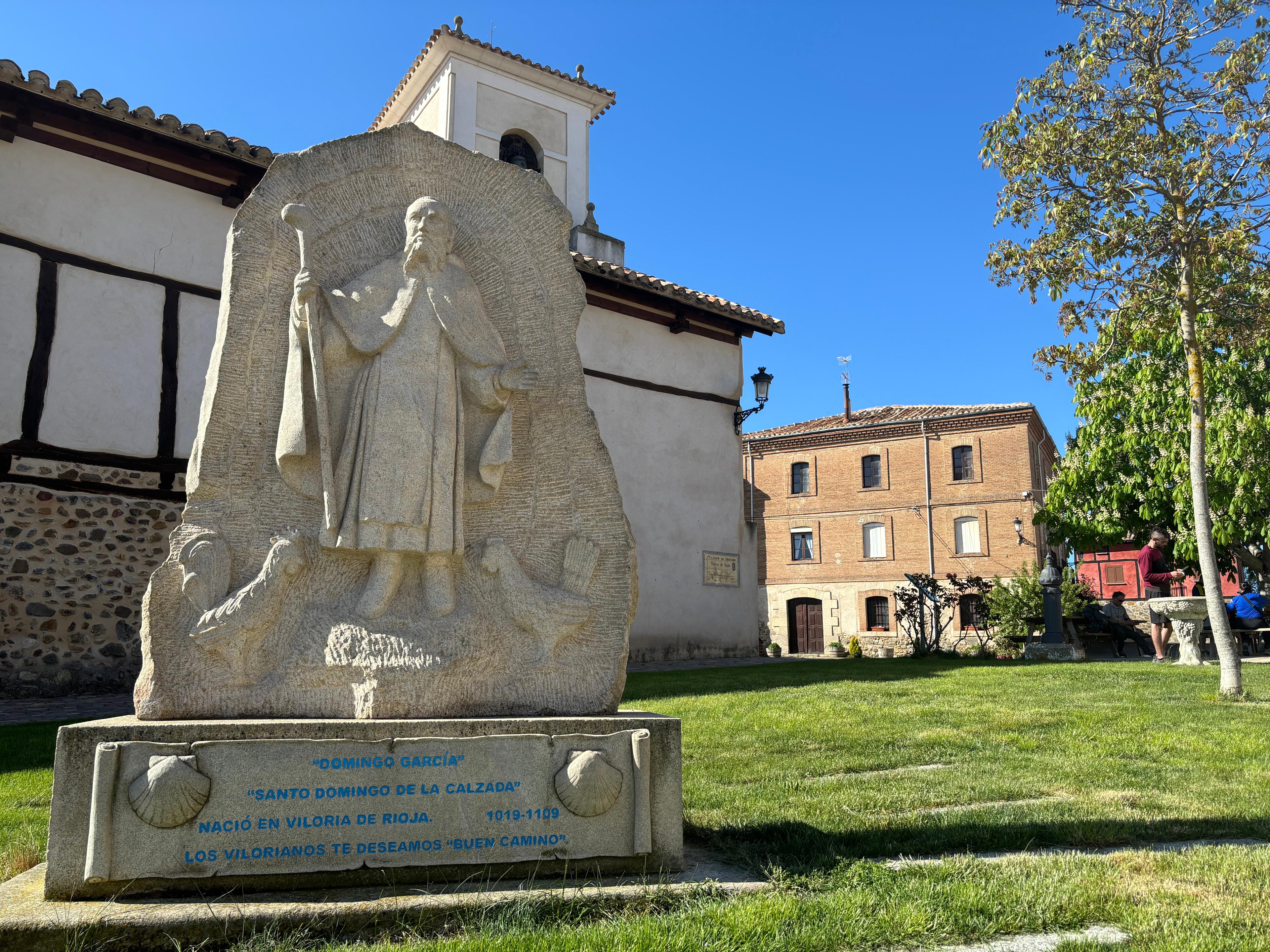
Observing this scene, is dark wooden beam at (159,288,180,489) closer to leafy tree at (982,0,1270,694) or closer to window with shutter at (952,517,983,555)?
leafy tree at (982,0,1270,694)

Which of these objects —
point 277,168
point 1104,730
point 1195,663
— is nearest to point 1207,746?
point 1104,730

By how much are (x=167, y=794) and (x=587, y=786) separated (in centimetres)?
132

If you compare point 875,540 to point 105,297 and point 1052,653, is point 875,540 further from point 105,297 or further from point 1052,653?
point 105,297

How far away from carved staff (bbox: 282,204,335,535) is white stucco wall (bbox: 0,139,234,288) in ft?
25.7

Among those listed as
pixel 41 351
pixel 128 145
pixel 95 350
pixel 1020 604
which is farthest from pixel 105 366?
pixel 1020 604

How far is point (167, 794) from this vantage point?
291 cm

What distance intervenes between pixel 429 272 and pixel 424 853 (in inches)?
85.7

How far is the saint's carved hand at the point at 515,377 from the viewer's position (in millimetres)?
3807

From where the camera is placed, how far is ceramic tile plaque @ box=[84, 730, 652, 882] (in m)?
2.92

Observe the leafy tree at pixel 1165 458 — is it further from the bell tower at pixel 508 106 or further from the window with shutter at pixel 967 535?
the bell tower at pixel 508 106

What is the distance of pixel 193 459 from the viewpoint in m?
3.54

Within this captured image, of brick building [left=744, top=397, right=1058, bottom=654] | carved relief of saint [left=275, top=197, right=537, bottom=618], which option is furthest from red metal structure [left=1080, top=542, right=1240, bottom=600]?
carved relief of saint [left=275, top=197, right=537, bottom=618]

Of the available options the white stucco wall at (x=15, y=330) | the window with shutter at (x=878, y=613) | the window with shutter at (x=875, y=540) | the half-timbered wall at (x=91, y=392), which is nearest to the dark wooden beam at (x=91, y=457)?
the half-timbered wall at (x=91, y=392)

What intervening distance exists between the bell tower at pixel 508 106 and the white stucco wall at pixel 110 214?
669cm
